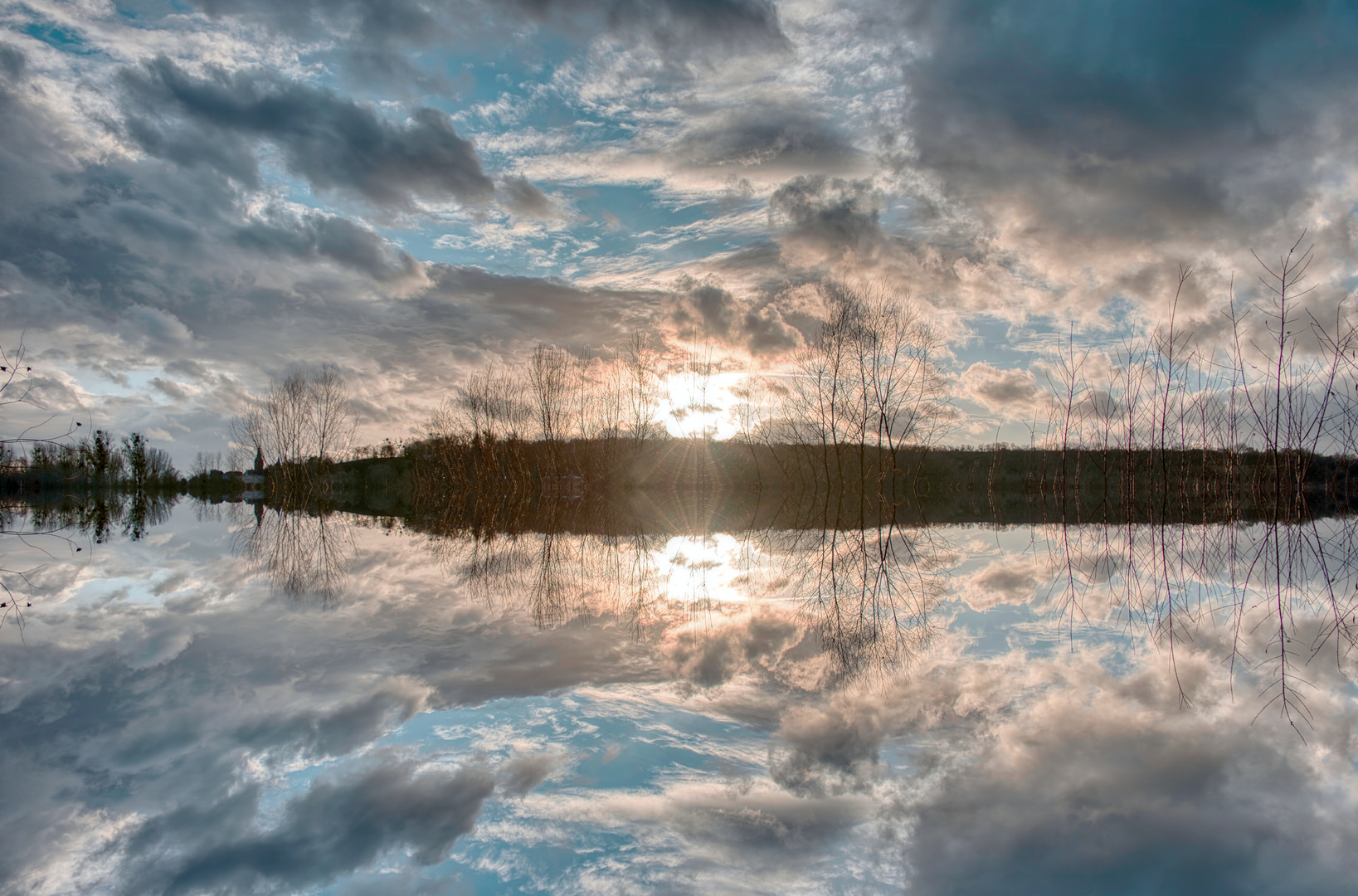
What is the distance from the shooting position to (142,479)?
51.1 m

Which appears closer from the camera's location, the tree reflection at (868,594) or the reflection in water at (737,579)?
the tree reflection at (868,594)

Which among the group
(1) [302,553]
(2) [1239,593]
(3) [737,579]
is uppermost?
(2) [1239,593]

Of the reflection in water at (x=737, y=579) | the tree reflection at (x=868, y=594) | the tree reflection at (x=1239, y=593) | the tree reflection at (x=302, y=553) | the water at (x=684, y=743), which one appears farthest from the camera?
the tree reflection at (x=302, y=553)

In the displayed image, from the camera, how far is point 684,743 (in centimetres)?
210

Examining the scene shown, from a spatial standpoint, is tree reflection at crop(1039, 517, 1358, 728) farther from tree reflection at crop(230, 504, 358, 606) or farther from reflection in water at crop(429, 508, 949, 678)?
tree reflection at crop(230, 504, 358, 606)

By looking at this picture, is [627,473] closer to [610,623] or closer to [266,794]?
[610,623]

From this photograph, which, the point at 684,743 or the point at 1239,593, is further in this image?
the point at 1239,593

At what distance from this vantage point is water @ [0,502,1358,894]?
146 cm

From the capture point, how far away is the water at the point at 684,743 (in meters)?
1.46

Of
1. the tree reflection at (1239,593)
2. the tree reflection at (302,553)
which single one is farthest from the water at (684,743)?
the tree reflection at (302,553)

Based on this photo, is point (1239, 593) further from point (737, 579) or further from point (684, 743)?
point (684, 743)

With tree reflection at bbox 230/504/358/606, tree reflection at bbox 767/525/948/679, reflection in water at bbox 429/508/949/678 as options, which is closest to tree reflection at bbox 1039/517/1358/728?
tree reflection at bbox 767/525/948/679

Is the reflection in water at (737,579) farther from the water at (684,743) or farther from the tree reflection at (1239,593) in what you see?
the tree reflection at (1239,593)

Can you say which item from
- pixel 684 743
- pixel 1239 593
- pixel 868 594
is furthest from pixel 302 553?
pixel 1239 593
